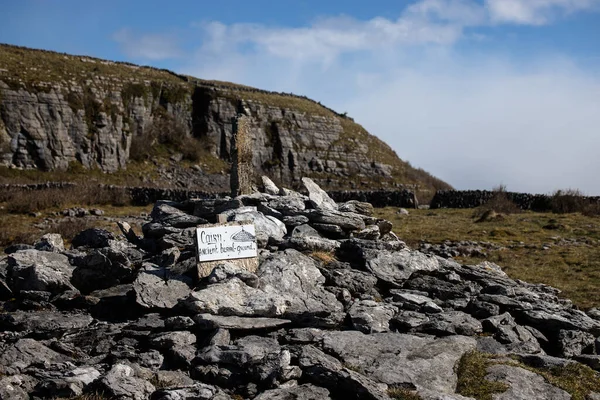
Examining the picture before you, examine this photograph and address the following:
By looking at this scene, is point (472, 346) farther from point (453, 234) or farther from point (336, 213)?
point (453, 234)

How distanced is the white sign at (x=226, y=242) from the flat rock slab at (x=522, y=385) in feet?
17.0

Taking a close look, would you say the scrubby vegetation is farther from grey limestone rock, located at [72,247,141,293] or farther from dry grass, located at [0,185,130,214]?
dry grass, located at [0,185,130,214]

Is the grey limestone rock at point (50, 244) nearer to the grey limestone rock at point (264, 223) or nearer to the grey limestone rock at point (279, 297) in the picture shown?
the grey limestone rock at point (264, 223)

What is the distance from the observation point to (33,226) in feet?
85.6

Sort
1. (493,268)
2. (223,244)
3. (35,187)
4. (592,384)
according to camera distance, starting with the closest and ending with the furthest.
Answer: (592,384) < (223,244) < (493,268) < (35,187)

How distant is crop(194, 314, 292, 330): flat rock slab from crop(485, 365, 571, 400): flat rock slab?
144 inches

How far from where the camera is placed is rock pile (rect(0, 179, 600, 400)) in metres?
8.63

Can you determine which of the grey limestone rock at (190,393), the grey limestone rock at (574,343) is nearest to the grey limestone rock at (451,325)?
the grey limestone rock at (574,343)

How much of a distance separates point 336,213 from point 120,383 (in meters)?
8.53

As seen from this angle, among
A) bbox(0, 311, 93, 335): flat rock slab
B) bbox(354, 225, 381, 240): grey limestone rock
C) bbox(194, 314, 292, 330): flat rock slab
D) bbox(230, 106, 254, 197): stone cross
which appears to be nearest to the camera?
Answer: bbox(194, 314, 292, 330): flat rock slab

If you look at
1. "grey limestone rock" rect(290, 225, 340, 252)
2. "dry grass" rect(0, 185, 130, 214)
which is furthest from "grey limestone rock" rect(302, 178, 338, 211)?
"dry grass" rect(0, 185, 130, 214)

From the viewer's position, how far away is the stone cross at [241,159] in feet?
59.8

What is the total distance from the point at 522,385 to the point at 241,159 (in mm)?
11431

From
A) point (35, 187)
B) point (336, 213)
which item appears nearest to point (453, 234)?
point (336, 213)
